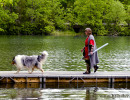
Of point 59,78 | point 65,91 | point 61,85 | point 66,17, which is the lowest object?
point 65,91

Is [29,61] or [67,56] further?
[67,56]

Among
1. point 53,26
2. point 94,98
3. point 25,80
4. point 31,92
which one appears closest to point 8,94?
point 31,92

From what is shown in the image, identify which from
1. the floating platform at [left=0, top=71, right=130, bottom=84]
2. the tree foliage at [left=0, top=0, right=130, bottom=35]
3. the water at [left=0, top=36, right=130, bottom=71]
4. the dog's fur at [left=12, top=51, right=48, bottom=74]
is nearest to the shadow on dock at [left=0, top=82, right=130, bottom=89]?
the floating platform at [left=0, top=71, right=130, bottom=84]

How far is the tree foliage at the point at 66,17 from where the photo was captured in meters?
84.0

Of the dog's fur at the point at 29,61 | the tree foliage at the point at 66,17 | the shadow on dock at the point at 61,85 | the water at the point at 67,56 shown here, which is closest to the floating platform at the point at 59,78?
the shadow on dock at the point at 61,85

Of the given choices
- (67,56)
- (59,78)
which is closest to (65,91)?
(59,78)

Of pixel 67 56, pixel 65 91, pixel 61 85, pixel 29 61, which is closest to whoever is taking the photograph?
pixel 65 91

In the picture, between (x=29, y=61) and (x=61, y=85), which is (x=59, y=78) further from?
(x=29, y=61)

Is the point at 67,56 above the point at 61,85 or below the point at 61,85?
above

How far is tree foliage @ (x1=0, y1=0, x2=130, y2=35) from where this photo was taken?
8400 centimetres

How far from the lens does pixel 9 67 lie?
73.5 feet

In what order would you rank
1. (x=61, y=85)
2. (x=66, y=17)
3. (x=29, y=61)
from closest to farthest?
(x=61, y=85), (x=29, y=61), (x=66, y=17)

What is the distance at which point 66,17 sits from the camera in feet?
289

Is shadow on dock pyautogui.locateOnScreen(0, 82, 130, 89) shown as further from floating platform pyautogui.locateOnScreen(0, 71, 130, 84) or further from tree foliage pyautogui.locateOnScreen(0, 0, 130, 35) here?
tree foliage pyautogui.locateOnScreen(0, 0, 130, 35)
